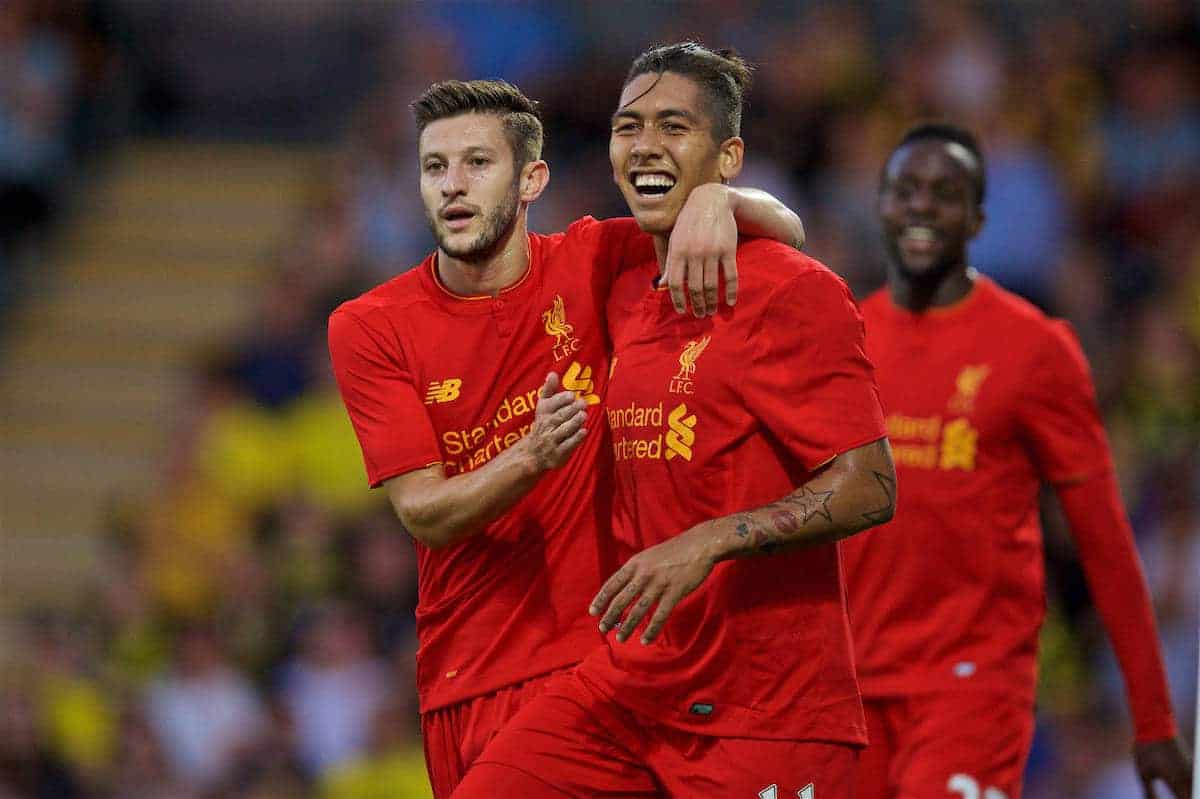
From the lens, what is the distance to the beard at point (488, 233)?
15.1ft

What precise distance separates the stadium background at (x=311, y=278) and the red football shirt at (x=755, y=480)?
3468 millimetres

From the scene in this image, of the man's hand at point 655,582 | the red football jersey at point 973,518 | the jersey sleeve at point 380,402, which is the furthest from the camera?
the red football jersey at point 973,518

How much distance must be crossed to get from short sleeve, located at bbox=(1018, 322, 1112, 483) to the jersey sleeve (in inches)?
67.7

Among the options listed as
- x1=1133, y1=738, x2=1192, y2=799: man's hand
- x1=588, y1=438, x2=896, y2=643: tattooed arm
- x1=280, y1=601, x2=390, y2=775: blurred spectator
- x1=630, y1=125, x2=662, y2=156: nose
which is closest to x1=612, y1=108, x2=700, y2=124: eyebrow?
x1=630, y1=125, x2=662, y2=156: nose

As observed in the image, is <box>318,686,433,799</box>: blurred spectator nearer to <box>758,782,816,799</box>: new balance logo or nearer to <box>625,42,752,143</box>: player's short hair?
<box>758,782,816,799</box>: new balance logo

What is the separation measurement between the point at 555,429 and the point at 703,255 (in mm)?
483

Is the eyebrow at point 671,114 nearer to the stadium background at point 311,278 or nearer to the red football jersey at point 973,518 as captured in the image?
the red football jersey at point 973,518

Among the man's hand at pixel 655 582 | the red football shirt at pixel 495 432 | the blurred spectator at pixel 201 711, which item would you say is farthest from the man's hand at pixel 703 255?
the blurred spectator at pixel 201 711

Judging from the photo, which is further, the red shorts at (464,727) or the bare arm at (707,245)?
the red shorts at (464,727)

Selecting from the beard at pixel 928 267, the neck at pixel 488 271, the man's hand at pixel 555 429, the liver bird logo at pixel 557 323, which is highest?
the neck at pixel 488 271

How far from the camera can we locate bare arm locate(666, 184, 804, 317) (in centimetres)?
413

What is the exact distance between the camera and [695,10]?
1064cm

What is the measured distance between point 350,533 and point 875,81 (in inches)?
132

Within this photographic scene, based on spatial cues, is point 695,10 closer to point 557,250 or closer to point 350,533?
point 350,533
